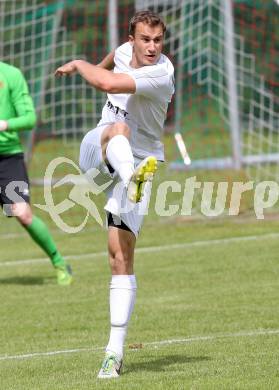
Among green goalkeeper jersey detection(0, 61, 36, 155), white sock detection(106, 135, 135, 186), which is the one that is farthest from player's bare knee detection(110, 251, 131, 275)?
green goalkeeper jersey detection(0, 61, 36, 155)

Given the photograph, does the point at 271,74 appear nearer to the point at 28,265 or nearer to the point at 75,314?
the point at 28,265

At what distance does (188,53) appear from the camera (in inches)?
720

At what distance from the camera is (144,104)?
6793mm

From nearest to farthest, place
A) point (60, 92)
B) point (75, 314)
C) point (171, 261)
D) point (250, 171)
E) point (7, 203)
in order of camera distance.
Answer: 1. point (75, 314)
2. point (7, 203)
3. point (171, 261)
4. point (250, 171)
5. point (60, 92)

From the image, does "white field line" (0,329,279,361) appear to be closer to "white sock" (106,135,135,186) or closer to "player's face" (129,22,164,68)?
"white sock" (106,135,135,186)

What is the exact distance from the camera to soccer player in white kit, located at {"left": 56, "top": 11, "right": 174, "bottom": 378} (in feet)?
21.1

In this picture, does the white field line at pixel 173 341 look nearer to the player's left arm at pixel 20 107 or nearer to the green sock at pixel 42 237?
the player's left arm at pixel 20 107

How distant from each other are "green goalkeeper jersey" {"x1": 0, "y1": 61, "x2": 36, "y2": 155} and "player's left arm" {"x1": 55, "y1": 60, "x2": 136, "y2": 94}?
385 cm

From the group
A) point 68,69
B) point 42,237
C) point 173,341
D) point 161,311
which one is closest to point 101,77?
point 68,69

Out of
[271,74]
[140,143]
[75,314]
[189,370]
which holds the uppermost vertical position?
[140,143]

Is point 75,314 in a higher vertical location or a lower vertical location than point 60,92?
higher

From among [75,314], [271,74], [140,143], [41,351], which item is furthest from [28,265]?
[271,74]

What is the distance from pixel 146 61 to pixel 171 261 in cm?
530

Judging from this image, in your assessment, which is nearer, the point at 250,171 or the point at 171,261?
the point at 171,261
